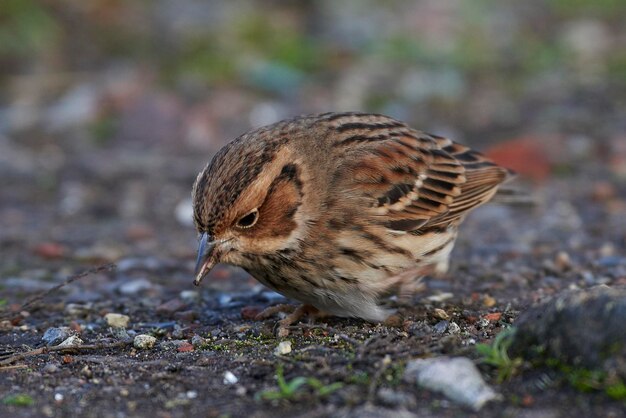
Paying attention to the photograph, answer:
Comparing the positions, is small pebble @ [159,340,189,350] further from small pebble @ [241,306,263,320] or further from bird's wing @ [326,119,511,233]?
Answer: bird's wing @ [326,119,511,233]

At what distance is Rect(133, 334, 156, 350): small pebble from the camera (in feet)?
18.3

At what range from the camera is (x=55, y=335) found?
5.86 m

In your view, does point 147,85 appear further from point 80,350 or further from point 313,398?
point 313,398

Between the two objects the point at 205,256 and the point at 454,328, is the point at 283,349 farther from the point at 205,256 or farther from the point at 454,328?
the point at 454,328

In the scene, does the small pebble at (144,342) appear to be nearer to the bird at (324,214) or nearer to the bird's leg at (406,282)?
the bird at (324,214)

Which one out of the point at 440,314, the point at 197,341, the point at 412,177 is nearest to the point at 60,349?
the point at 197,341

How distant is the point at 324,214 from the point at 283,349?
1.08m

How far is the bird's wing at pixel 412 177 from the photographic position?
6.30 m

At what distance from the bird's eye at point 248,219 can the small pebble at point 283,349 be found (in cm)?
75

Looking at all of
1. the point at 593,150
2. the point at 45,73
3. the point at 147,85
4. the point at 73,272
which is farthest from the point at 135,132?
the point at 593,150

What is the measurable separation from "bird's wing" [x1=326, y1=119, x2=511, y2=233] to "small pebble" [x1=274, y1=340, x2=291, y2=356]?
1.24 m

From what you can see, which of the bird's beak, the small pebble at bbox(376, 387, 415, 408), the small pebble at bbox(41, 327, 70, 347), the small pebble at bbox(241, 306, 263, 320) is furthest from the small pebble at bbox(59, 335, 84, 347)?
the small pebble at bbox(376, 387, 415, 408)

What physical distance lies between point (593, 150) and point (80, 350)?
22.8 feet

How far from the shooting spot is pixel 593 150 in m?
10.7
